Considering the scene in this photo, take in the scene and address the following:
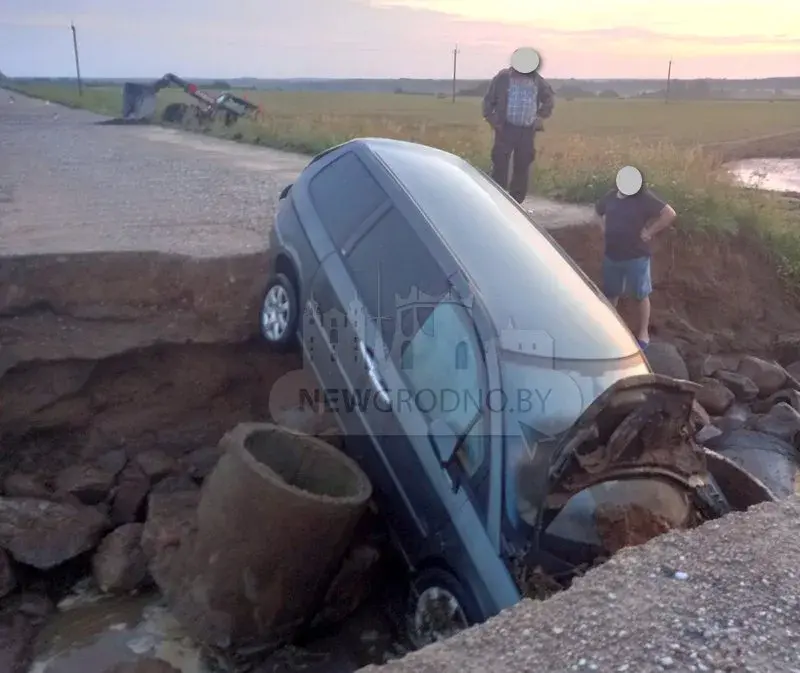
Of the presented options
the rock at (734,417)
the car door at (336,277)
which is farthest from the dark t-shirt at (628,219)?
the car door at (336,277)

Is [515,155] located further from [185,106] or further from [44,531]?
[185,106]

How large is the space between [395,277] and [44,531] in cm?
274

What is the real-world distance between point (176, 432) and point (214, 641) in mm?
2147

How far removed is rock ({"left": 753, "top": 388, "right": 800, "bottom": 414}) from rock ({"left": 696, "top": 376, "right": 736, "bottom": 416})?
1.13ft

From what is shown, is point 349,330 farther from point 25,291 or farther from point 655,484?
point 25,291

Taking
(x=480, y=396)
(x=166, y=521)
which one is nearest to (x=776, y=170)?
(x=166, y=521)

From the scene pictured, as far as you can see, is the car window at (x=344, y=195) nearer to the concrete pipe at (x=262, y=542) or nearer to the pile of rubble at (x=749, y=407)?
the concrete pipe at (x=262, y=542)

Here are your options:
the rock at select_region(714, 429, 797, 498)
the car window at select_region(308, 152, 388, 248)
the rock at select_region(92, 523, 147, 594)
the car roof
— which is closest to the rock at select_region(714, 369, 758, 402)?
the rock at select_region(714, 429, 797, 498)

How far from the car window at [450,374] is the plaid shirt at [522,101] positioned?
4.86 meters

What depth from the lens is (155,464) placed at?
248 inches

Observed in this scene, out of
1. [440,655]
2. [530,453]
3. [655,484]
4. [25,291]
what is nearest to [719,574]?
[655,484]

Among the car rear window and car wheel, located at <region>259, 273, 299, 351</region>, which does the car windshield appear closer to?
the car rear window

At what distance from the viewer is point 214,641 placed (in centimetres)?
487

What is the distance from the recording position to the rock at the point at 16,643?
483 centimetres
